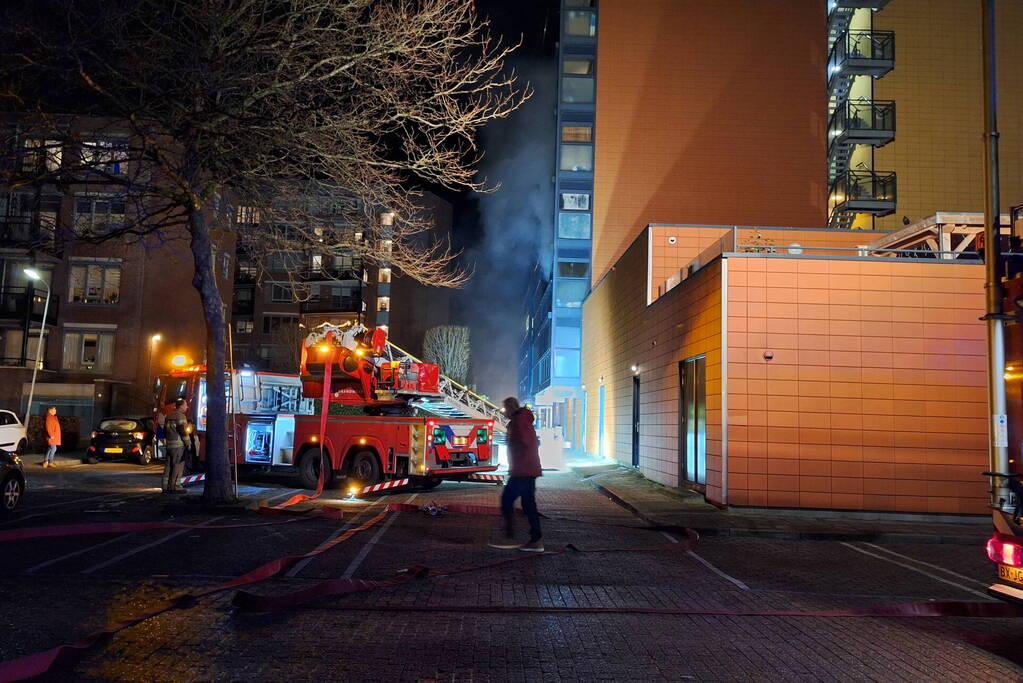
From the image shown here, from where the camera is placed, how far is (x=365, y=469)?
1700cm

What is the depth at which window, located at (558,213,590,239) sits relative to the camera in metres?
45.8

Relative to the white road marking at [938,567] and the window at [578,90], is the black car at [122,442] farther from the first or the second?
the window at [578,90]

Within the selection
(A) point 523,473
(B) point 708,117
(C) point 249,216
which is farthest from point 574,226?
(A) point 523,473

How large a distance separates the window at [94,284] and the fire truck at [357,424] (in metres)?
23.0

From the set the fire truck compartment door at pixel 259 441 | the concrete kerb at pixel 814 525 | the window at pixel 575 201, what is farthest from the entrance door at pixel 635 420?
the window at pixel 575 201

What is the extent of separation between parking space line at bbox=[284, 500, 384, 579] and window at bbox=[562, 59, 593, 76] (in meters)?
36.0

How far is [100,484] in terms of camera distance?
17578 mm

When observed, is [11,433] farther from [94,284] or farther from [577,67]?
[577,67]

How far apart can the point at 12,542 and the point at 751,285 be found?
40.3 feet

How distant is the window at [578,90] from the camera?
45.4m

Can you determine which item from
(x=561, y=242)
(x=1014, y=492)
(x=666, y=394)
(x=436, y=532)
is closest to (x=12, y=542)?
(x=436, y=532)

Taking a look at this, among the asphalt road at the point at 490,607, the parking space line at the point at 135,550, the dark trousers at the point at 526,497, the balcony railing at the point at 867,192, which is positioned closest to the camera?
the asphalt road at the point at 490,607

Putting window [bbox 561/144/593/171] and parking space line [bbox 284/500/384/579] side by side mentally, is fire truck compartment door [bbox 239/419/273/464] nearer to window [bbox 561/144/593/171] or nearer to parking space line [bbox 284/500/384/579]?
parking space line [bbox 284/500/384/579]

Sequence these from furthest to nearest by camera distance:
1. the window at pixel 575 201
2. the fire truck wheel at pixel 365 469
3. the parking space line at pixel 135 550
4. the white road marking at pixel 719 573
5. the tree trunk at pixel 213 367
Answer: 1. the window at pixel 575 201
2. the fire truck wheel at pixel 365 469
3. the tree trunk at pixel 213 367
4. the white road marking at pixel 719 573
5. the parking space line at pixel 135 550
